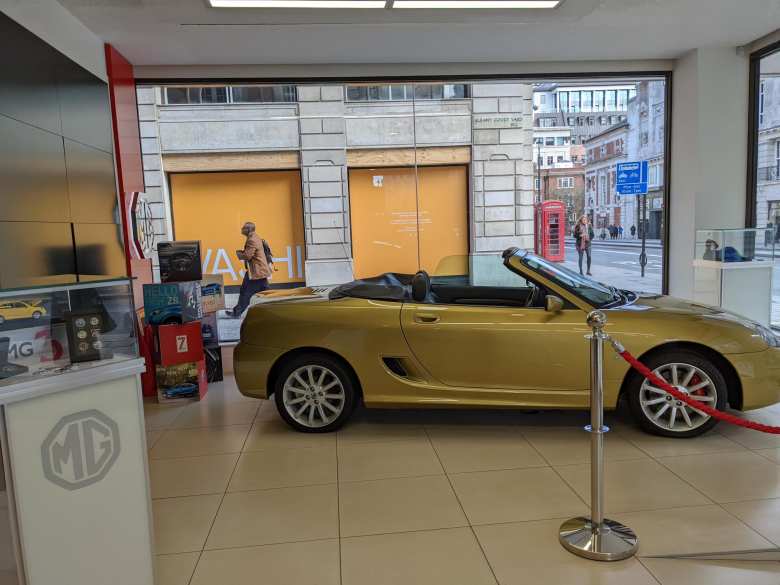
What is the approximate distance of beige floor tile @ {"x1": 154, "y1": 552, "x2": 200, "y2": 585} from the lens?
2.53 metres

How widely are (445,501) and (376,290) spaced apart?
1.69 m

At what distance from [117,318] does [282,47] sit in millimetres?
4429

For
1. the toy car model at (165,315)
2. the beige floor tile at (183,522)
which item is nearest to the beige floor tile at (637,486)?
the beige floor tile at (183,522)

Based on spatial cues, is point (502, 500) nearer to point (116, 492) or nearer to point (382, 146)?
point (116, 492)

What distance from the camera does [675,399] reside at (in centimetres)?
385

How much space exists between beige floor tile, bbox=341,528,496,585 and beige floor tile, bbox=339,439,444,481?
0.74m

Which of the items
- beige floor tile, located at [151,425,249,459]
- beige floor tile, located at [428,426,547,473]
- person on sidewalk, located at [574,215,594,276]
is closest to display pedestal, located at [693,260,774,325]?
person on sidewalk, located at [574,215,594,276]

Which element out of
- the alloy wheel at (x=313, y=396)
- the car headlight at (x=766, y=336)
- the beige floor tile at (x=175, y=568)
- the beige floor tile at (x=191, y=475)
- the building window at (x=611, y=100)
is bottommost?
the beige floor tile at (x=191, y=475)

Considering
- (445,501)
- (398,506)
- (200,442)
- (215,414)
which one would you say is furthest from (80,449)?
(215,414)

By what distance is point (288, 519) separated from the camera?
3041mm

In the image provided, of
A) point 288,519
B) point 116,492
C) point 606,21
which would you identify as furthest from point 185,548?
point 606,21

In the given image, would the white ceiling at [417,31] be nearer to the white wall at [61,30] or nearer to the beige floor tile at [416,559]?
the white wall at [61,30]

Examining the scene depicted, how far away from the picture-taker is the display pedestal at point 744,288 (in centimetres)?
629

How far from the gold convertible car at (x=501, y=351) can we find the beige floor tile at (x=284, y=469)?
0.38 metres
